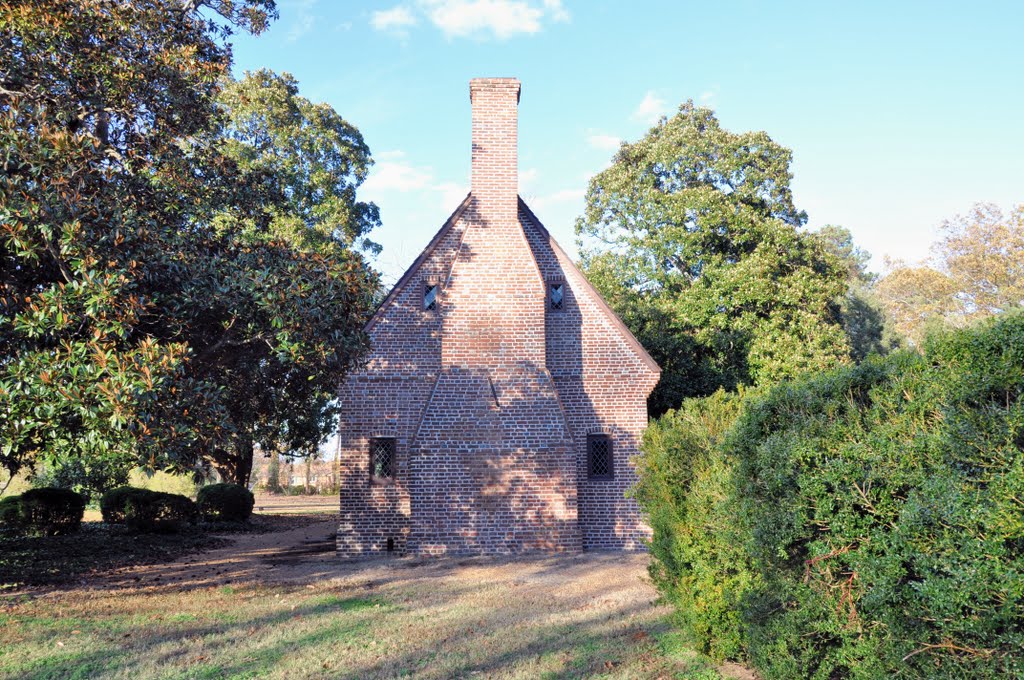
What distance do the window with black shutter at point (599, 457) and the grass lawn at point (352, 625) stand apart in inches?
107

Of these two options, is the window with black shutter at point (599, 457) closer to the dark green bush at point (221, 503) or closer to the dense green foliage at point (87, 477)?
the dark green bush at point (221, 503)

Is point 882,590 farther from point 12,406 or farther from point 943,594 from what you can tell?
point 12,406

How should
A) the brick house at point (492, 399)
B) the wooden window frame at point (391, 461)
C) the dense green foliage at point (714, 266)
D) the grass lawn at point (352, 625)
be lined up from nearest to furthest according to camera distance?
1. the grass lawn at point (352, 625)
2. the brick house at point (492, 399)
3. the wooden window frame at point (391, 461)
4. the dense green foliage at point (714, 266)

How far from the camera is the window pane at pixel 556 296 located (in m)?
16.0

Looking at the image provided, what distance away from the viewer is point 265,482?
2076 inches

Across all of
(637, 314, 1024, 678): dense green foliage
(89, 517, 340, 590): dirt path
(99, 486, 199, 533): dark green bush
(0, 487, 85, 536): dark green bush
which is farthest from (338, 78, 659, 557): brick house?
(0, 487, 85, 536): dark green bush

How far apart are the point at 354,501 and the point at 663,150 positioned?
19519 mm

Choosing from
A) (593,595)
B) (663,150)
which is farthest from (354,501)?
(663,150)

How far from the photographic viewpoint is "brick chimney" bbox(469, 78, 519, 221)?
51.8 ft

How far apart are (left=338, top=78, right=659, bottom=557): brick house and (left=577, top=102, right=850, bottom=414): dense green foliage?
6.44 meters

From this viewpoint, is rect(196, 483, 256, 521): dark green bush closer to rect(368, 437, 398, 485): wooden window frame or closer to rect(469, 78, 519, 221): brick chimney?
rect(368, 437, 398, 485): wooden window frame

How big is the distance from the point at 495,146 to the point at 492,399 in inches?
239

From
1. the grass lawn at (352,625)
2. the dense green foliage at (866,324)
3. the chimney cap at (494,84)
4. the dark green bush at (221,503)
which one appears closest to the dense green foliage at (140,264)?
the grass lawn at (352,625)

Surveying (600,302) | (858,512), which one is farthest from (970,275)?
(858,512)
